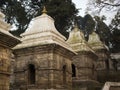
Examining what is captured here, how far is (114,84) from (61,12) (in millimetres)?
16285

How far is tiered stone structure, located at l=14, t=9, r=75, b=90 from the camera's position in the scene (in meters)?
14.1

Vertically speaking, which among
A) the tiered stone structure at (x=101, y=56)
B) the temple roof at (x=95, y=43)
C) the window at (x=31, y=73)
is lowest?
the window at (x=31, y=73)

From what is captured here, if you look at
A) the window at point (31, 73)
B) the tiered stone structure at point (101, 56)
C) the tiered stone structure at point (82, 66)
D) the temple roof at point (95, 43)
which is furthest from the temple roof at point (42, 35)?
the temple roof at point (95, 43)

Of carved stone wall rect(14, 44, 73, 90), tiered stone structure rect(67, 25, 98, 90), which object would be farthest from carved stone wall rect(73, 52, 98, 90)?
carved stone wall rect(14, 44, 73, 90)

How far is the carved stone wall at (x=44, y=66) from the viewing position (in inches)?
551

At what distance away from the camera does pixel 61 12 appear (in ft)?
99.7

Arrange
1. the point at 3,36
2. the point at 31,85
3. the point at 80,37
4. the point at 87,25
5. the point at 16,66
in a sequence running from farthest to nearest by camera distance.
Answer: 1. the point at 87,25
2. the point at 80,37
3. the point at 16,66
4. the point at 31,85
5. the point at 3,36

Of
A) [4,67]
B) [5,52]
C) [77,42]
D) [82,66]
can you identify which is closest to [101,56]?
[77,42]

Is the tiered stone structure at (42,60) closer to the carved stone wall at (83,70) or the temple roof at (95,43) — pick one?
the carved stone wall at (83,70)

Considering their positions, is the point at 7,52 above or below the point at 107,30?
below

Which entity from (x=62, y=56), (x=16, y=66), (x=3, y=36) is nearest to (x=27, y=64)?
(x=16, y=66)

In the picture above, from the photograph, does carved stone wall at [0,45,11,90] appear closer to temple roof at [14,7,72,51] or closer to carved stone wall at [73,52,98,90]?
temple roof at [14,7,72,51]

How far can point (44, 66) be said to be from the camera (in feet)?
46.6

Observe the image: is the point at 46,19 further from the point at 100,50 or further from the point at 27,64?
the point at 100,50
